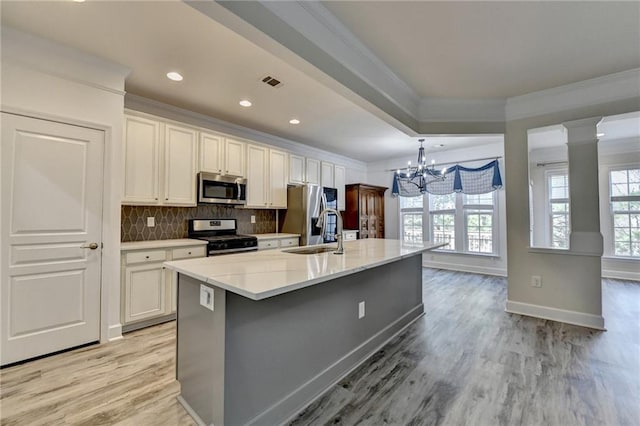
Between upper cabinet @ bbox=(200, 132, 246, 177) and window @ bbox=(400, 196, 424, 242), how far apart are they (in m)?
4.25

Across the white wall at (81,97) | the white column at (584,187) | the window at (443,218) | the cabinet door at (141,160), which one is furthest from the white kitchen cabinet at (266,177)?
the white column at (584,187)

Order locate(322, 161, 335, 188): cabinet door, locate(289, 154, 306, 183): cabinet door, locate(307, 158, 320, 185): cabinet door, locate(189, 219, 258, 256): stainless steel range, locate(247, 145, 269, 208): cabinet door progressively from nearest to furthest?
1. locate(189, 219, 258, 256): stainless steel range
2. locate(247, 145, 269, 208): cabinet door
3. locate(289, 154, 306, 183): cabinet door
4. locate(307, 158, 320, 185): cabinet door
5. locate(322, 161, 335, 188): cabinet door

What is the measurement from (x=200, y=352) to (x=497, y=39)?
10.6 feet

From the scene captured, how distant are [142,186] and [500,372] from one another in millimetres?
3902

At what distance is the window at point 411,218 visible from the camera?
670cm

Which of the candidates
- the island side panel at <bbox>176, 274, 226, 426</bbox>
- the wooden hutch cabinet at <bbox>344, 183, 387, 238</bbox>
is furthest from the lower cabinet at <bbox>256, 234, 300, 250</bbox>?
the island side panel at <bbox>176, 274, 226, 426</bbox>

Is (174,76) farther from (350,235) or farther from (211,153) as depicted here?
(350,235)

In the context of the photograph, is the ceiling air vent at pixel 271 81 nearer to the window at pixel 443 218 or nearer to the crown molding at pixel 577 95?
the crown molding at pixel 577 95

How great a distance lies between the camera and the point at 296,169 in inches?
202

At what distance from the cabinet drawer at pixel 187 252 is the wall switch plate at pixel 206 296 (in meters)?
1.90

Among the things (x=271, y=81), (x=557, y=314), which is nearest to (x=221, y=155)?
(x=271, y=81)

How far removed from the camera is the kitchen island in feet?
4.75

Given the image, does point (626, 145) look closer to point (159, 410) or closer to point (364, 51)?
point (364, 51)

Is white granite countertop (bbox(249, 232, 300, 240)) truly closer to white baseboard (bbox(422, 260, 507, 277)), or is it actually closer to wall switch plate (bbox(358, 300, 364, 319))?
wall switch plate (bbox(358, 300, 364, 319))
